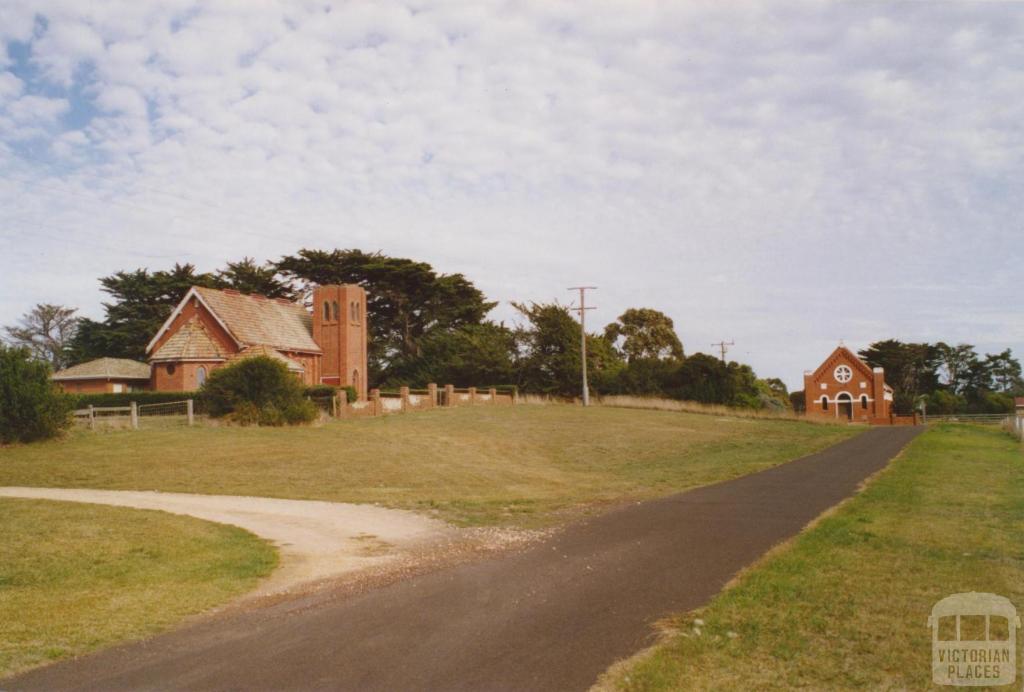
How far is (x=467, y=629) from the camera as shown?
7.43 m

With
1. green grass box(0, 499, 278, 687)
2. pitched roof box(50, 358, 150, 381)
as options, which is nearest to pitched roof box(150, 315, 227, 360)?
pitched roof box(50, 358, 150, 381)

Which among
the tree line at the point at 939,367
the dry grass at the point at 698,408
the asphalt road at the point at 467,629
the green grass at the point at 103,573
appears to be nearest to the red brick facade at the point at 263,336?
the dry grass at the point at 698,408

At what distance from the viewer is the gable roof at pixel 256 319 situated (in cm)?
4781

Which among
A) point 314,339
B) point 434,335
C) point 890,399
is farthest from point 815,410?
point 314,339

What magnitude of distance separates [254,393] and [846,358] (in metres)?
67.9

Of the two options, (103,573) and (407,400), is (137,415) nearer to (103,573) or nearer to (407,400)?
(407,400)

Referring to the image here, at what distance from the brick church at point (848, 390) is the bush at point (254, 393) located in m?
63.5

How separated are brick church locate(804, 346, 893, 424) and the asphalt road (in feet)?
A: 253

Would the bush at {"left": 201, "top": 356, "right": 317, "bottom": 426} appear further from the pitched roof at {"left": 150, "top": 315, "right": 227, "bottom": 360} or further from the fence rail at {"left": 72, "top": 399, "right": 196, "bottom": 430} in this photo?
the pitched roof at {"left": 150, "top": 315, "right": 227, "bottom": 360}

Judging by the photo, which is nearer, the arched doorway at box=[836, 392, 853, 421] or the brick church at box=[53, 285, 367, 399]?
the brick church at box=[53, 285, 367, 399]

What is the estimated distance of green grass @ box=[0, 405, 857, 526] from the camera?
19.1m

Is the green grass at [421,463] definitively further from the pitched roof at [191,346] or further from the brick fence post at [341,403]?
the pitched roof at [191,346]

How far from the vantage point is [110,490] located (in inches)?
775

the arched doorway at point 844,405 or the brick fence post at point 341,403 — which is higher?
the brick fence post at point 341,403
